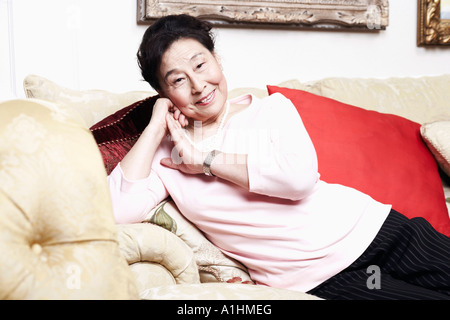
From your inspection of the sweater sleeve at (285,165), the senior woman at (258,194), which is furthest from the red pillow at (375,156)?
the sweater sleeve at (285,165)

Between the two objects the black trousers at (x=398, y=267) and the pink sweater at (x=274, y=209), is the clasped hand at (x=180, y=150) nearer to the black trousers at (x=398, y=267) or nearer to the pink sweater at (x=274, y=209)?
the pink sweater at (x=274, y=209)

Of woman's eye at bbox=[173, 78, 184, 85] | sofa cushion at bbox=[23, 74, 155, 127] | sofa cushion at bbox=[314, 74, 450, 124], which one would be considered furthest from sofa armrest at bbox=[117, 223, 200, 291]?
sofa cushion at bbox=[314, 74, 450, 124]

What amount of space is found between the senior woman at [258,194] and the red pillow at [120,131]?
0.07m

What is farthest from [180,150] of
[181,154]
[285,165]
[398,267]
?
[398,267]

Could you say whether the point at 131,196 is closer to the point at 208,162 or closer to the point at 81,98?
the point at 208,162

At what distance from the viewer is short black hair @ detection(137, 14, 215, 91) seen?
141 centimetres

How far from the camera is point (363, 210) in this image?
141cm

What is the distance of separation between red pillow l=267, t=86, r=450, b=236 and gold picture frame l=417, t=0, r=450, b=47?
2.71 feet

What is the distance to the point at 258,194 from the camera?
133 cm

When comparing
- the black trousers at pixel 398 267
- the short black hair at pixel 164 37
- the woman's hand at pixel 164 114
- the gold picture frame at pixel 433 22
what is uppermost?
the gold picture frame at pixel 433 22

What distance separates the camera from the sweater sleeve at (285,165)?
4.05ft

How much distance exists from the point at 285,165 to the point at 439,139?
0.96 meters

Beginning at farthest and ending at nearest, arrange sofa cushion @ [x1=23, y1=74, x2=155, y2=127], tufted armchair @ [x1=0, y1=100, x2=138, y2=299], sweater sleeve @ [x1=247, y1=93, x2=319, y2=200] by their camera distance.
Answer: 1. sofa cushion @ [x1=23, y1=74, x2=155, y2=127]
2. sweater sleeve @ [x1=247, y1=93, x2=319, y2=200]
3. tufted armchair @ [x1=0, y1=100, x2=138, y2=299]

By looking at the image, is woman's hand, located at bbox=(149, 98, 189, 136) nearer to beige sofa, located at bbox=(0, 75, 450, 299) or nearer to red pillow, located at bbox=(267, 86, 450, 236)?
beige sofa, located at bbox=(0, 75, 450, 299)
